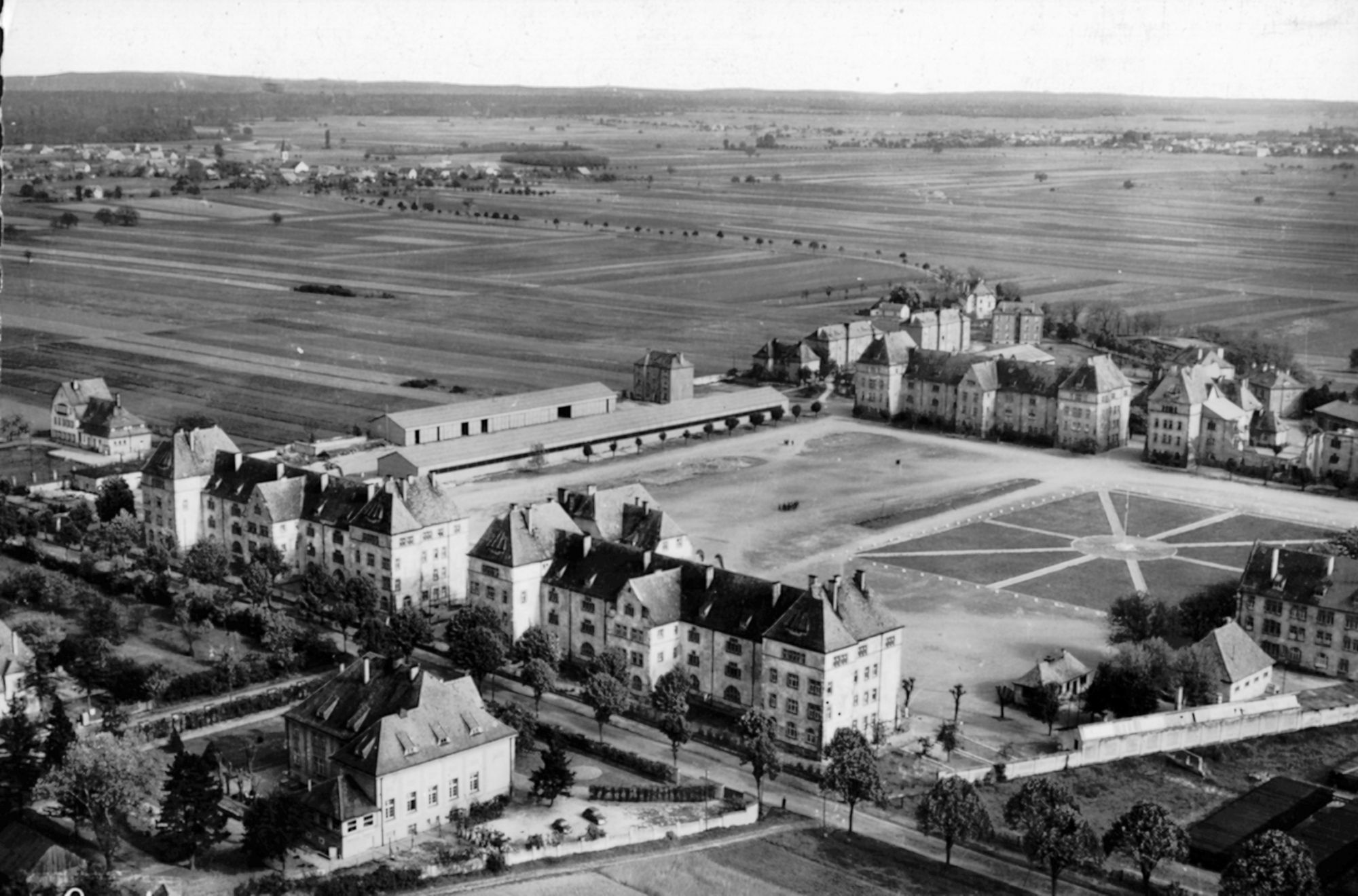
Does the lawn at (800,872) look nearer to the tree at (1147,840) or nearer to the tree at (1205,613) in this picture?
the tree at (1147,840)

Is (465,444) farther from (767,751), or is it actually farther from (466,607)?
(767,751)

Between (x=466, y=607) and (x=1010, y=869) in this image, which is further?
(x=466, y=607)

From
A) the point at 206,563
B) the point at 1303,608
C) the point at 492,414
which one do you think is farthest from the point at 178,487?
the point at 1303,608

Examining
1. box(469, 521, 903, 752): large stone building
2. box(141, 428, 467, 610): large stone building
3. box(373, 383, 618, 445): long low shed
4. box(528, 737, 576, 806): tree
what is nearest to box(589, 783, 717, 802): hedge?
box(528, 737, 576, 806): tree

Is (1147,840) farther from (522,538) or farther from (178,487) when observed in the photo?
(178,487)

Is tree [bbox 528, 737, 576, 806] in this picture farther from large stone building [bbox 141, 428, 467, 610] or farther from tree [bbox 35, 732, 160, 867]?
large stone building [bbox 141, 428, 467, 610]

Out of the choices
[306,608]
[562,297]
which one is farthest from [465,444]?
[562,297]

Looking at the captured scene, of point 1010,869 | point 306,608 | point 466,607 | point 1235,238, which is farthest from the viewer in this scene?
point 1235,238
